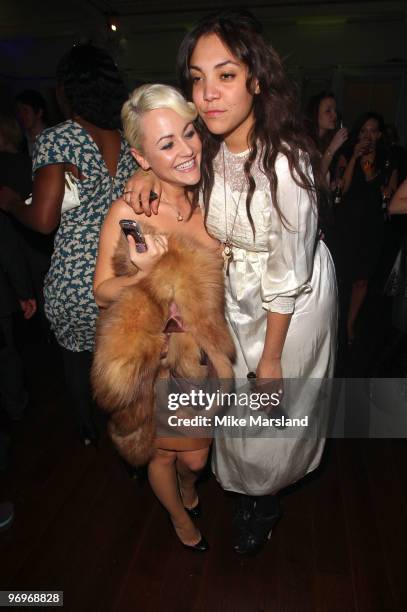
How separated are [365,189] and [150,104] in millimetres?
2782

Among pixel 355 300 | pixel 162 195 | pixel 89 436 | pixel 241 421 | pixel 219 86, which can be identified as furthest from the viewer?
pixel 355 300

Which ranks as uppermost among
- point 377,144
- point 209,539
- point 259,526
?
point 377,144

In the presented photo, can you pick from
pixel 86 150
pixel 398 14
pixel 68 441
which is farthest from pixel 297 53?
pixel 68 441

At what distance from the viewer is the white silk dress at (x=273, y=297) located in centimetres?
134

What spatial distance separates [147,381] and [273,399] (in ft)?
1.91

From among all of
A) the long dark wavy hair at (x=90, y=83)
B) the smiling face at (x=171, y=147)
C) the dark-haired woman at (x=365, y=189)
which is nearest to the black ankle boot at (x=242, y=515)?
the smiling face at (x=171, y=147)

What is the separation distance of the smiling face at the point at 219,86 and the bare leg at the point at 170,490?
50.5 inches

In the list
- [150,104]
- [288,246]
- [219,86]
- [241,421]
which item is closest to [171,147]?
[150,104]

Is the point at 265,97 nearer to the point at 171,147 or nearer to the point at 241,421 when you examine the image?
the point at 171,147

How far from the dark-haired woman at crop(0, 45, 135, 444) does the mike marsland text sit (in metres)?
0.75

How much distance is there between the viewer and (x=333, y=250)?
3.78 meters

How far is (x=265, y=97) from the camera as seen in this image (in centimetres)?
129

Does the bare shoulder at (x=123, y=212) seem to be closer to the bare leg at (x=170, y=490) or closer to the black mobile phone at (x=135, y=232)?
the black mobile phone at (x=135, y=232)

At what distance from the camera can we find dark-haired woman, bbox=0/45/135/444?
1790mm
